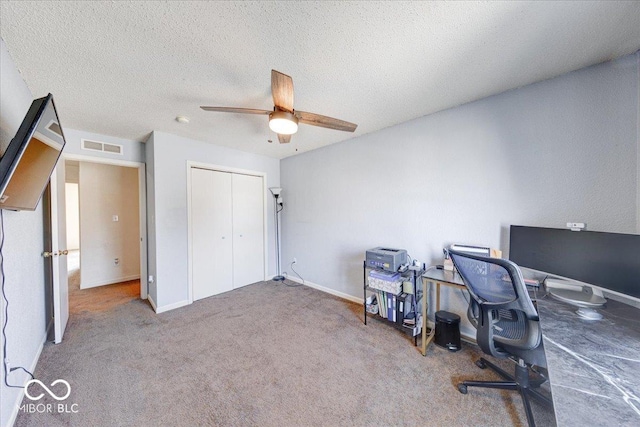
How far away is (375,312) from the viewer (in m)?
2.58

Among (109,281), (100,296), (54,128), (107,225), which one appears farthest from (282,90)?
(109,281)

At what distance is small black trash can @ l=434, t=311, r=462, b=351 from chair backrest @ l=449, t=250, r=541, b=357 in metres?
0.57

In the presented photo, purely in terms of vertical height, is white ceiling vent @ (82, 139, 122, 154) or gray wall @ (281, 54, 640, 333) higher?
white ceiling vent @ (82, 139, 122, 154)

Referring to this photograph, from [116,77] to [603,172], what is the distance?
12.3 feet

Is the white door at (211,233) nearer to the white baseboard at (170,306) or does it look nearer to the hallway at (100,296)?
the white baseboard at (170,306)

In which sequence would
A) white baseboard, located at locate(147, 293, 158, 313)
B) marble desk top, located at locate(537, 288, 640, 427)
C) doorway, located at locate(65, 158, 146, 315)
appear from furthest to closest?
doorway, located at locate(65, 158, 146, 315) → white baseboard, located at locate(147, 293, 158, 313) → marble desk top, located at locate(537, 288, 640, 427)

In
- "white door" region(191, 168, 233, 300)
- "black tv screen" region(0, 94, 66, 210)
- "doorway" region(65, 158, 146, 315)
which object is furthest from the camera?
"doorway" region(65, 158, 146, 315)

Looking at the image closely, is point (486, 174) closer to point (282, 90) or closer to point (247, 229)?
point (282, 90)

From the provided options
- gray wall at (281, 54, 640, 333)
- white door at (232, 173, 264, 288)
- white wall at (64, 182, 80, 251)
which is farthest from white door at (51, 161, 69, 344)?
white wall at (64, 182, 80, 251)

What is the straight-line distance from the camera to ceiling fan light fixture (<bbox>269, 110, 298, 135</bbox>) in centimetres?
170

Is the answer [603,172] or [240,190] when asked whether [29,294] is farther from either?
[603,172]

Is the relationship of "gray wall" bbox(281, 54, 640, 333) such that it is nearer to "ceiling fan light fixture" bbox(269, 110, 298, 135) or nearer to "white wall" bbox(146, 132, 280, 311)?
"ceiling fan light fixture" bbox(269, 110, 298, 135)

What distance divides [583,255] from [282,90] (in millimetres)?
2312

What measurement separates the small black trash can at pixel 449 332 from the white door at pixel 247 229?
3019mm
